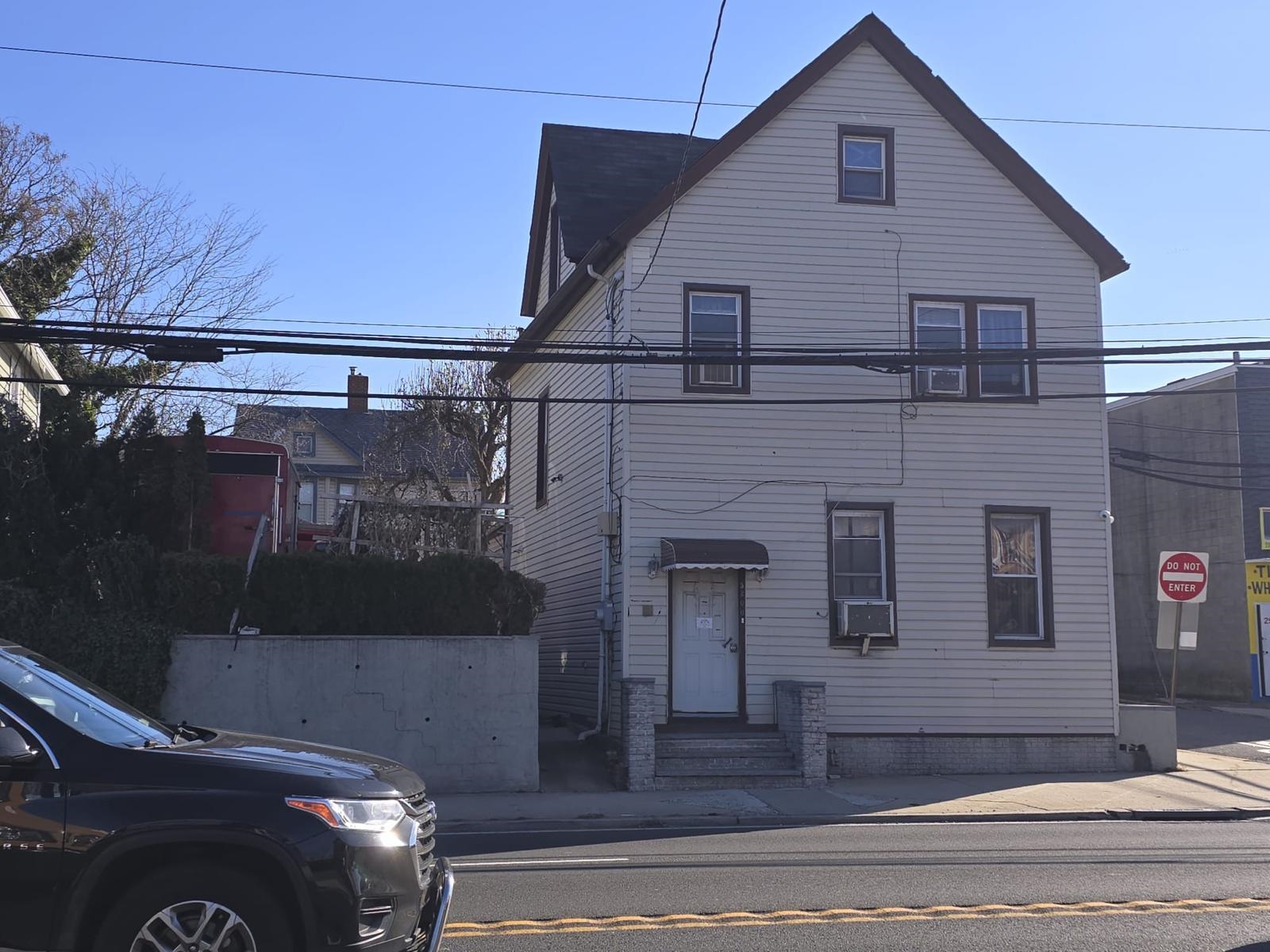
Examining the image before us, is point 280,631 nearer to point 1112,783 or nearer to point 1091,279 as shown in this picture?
point 1112,783

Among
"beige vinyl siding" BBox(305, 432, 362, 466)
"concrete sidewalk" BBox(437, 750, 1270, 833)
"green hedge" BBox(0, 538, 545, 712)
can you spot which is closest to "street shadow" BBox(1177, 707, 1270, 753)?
"concrete sidewalk" BBox(437, 750, 1270, 833)

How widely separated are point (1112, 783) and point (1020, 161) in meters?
9.16

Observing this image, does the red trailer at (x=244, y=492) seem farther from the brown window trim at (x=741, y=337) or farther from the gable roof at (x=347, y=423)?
the gable roof at (x=347, y=423)

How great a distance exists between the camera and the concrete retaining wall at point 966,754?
17.1 meters

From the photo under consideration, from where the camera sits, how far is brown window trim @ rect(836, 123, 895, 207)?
18438 mm

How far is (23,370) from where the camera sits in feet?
57.7

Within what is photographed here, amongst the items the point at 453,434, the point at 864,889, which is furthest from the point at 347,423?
the point at 864,889

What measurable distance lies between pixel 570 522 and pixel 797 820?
26.8ft

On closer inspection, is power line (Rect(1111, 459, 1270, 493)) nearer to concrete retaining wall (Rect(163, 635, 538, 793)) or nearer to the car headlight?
concrete retaining wall (Rect(163, 635, 538, 793))

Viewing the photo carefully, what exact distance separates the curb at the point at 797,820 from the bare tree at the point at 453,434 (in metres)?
18.2

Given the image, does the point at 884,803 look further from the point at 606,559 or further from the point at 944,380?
the point at 944,380

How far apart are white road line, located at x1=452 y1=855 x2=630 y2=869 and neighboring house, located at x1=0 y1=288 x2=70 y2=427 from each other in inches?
316

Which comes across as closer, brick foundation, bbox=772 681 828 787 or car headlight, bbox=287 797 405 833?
car headlight, bbox=287 797 405 833

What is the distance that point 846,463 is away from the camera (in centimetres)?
1777
